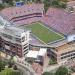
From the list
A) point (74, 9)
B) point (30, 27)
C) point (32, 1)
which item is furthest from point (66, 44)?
point (32, 1)

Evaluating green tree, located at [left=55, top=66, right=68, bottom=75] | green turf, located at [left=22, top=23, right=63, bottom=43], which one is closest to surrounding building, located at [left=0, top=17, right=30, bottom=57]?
green turf, located at [left=22, top=23, right=63, bottom=43]

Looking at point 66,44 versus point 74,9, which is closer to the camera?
point 66,44

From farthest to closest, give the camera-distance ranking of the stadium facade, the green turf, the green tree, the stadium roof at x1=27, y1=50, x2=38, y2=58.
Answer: the green turf
the stadium facade
the stadium roof at x1=27, y1=50, x2=38, y2=58
the green tree

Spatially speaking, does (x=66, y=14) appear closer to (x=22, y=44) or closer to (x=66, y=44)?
(x=66, y=44)

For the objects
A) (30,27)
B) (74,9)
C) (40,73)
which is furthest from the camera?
(74,9)

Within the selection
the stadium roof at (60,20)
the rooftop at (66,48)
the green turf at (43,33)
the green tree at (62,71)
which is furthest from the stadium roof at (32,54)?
the stadium roof at (60,20)

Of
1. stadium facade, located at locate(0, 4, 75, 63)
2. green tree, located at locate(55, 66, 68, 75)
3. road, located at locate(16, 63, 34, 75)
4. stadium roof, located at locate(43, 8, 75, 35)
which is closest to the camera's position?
green tree, located at locate(55, 66, 68, 75)

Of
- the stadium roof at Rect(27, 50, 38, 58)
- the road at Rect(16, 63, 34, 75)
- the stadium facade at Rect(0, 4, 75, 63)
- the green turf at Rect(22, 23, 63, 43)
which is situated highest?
the stadium facade at Rect(0, 4, 75, 63)

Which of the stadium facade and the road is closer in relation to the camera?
the road

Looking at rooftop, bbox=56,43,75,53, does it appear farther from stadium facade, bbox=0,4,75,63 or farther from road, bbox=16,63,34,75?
road, bbox=16,63,34,75

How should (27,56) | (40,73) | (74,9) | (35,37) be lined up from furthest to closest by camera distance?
(74,9), (35,37), (27,56), (40,73)
